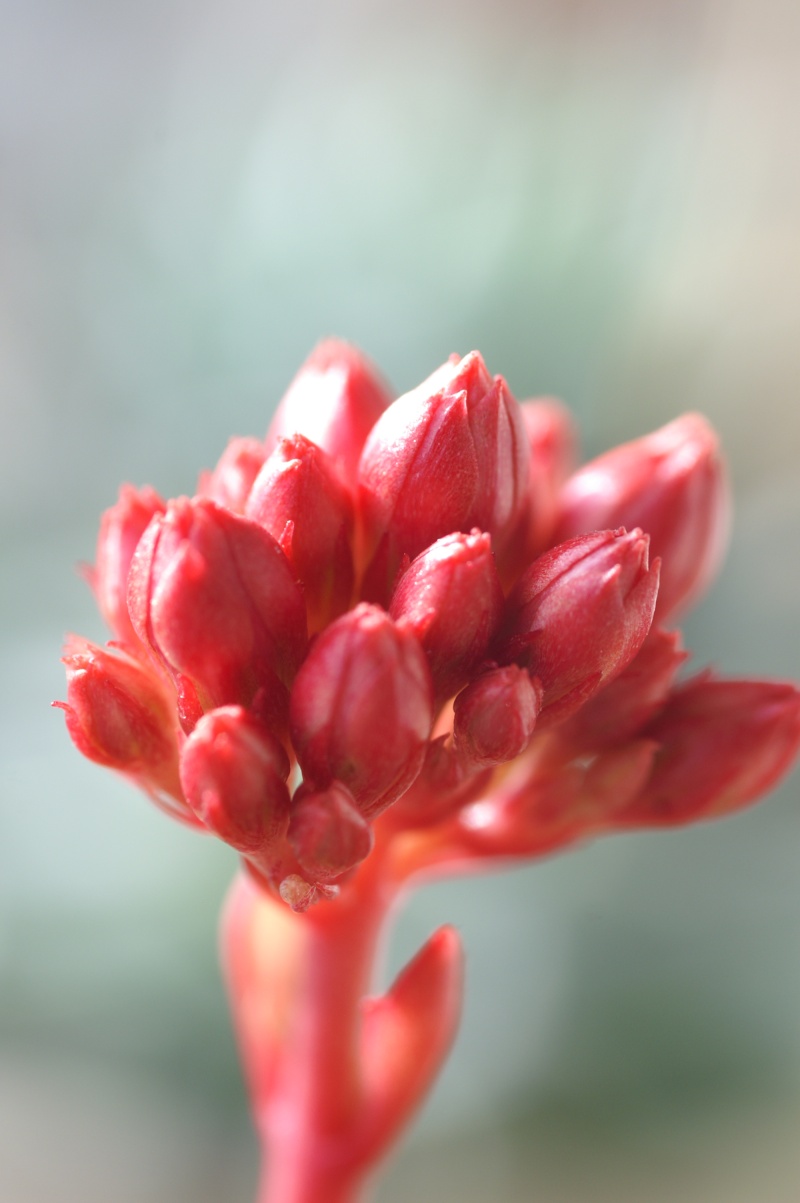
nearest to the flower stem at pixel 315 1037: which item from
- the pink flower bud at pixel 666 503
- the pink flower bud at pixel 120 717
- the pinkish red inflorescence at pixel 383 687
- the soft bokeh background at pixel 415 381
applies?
the pinkish red inflorescence at pixel 383 687

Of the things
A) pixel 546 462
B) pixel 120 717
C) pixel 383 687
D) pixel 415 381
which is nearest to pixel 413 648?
pixel 383 687

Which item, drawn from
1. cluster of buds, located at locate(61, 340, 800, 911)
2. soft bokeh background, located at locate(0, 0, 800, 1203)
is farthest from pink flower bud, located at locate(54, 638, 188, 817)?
soft bokeh background, located at locate(0, 0, 800, 1203)

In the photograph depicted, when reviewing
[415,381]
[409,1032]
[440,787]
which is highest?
[415,381]

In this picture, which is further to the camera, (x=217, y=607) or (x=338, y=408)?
(x=338, y=408)

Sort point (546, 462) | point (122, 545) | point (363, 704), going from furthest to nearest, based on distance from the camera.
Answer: point (546, 462)
point (122, 545)
point (363, 704)

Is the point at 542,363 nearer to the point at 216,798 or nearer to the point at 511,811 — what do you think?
the point at 511,811

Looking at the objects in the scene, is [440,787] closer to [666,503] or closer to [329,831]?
[329,831]

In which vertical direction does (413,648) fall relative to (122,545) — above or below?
below

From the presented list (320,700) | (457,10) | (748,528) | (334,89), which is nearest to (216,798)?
(320,700)
